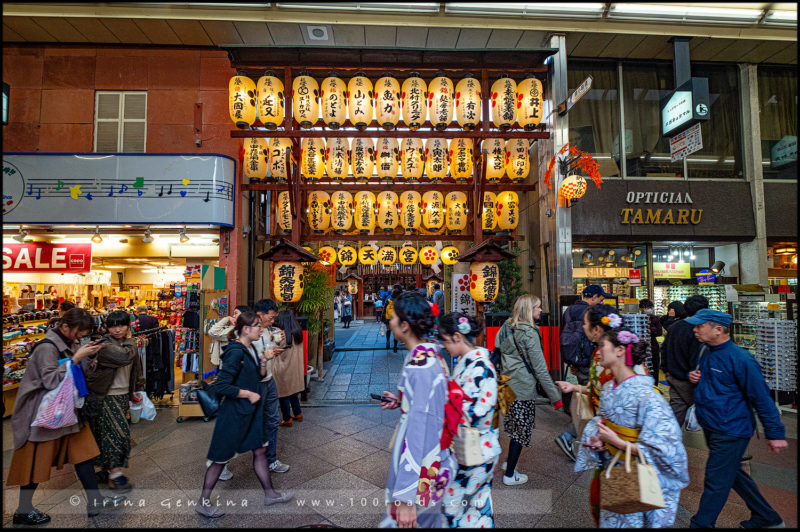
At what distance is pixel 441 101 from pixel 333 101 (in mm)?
2193

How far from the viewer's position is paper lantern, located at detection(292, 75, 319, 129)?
7.48 metres

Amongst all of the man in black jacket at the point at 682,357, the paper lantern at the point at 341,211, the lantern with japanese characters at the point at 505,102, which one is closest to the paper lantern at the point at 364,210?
the paper lantern at the point at 341,211

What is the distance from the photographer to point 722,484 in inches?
122

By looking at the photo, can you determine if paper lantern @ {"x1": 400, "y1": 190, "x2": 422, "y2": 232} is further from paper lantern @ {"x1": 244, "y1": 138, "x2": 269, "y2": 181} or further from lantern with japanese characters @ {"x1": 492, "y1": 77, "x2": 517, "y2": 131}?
paper lantern @ {"x1": 244, "y1": 138, "x2": 269, "y2": 181}

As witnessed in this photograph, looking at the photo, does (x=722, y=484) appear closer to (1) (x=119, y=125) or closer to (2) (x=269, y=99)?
(2) (x=269, y=99)

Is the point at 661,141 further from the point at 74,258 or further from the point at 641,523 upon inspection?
the point at 74,258

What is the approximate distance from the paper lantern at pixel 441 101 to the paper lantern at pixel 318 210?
2.98 m

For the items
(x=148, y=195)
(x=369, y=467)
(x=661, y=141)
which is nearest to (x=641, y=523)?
(x=369, y=467)

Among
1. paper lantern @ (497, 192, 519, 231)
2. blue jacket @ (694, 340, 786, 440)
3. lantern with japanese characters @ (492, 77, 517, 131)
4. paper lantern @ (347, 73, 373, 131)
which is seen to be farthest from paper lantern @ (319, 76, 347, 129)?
blue jacket @ (694, 340, 786, 440)

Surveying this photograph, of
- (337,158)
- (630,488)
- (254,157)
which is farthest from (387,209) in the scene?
(630,488)

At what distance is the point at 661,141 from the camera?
10.1m

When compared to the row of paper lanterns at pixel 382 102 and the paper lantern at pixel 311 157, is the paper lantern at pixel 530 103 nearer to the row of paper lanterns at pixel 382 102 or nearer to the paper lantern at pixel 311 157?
the row of paper lanterns at pixel 382 102

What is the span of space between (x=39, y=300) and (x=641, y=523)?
1210 cm

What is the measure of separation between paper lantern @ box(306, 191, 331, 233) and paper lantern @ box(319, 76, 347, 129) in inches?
64.2
